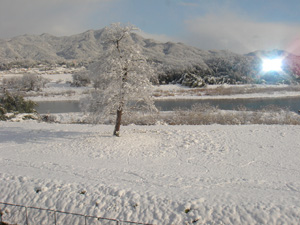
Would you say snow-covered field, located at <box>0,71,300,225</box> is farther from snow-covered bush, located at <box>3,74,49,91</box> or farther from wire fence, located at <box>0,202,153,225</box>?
snow-covered bush, located at <box>3,74,49,91</box>

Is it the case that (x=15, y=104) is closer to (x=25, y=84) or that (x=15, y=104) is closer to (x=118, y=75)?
(x=118, y=75)

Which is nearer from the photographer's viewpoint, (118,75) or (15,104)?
(118,75)

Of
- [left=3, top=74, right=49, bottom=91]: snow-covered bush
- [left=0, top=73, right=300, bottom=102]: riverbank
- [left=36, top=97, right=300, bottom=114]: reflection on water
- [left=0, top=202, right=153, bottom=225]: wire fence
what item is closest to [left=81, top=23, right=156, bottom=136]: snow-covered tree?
[left=0, top=202, right=153, bottom=225]: wire fence

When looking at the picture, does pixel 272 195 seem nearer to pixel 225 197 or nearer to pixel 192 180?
pixel 225 197

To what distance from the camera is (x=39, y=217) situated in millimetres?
8141

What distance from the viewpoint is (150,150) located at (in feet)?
41.3

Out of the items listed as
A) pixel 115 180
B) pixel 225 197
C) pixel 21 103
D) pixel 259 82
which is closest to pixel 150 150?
pixel 115 180

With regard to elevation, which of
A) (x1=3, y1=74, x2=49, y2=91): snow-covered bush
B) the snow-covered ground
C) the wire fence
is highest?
(x1=3, y1=74, x2=49, y2=91): snow-covered bush

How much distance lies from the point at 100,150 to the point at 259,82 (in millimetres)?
52370

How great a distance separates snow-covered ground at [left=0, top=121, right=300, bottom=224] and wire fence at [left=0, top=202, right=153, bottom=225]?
0.21 ft

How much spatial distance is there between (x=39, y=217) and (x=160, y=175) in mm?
4019

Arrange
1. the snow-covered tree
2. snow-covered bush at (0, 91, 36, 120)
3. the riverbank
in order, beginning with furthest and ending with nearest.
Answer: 1. the riverbank
2. snow-covered bush at (0, 91, 36, 120)
3. the snow-covered tree

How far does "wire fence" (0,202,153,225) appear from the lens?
7.70 m

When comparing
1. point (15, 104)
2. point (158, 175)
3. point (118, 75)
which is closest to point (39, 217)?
point (158, 175)
